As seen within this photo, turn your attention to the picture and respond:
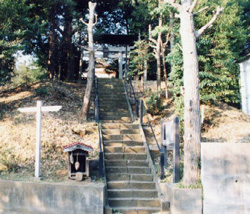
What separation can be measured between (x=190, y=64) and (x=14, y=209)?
19.9ft

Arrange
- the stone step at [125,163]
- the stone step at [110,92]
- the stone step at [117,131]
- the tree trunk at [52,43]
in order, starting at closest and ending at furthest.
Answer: the stone step at [125,163]
the stone step at [117,131]
the stone step at [110,92]
the tree trunk at [52,43]

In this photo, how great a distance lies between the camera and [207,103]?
14008 mm

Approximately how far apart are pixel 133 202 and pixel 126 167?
1.51 m

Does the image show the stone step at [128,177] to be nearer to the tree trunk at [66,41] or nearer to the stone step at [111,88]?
the stone step at [111,88]

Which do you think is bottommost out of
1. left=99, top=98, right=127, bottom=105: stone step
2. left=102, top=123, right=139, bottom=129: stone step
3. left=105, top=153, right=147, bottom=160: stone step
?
left=105, top=153, right=147, bottom=160: stone step

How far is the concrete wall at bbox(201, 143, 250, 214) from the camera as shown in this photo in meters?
8.05

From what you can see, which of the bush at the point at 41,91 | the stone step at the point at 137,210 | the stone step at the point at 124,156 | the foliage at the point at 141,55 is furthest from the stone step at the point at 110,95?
the stone step at the point at 137,210

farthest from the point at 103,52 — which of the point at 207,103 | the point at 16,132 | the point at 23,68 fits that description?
the point at 16,132

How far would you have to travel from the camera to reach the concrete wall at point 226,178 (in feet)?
26.4

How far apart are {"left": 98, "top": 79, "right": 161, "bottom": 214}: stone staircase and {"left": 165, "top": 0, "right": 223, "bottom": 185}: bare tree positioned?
1308mm

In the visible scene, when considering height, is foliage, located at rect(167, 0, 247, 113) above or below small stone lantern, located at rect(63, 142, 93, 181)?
above

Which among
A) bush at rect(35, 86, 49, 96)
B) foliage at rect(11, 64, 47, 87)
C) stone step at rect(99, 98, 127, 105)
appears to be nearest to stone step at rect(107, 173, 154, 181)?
stone step at rect(99, 98, 127, 105)

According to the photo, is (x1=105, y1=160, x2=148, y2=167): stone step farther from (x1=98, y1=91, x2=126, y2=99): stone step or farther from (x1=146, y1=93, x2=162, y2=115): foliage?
(x1=98, y1=91, x2=126, y2=99): stone step

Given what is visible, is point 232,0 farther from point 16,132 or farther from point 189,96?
point 16,132
